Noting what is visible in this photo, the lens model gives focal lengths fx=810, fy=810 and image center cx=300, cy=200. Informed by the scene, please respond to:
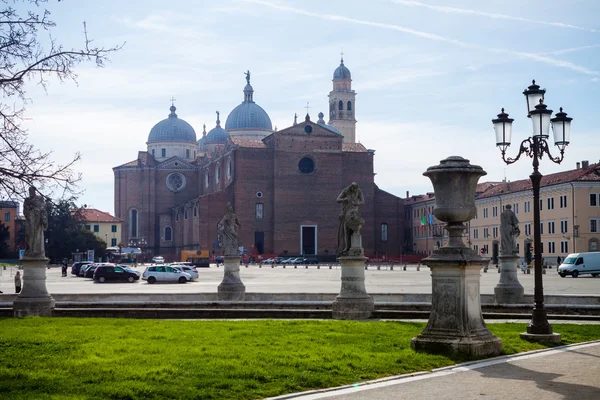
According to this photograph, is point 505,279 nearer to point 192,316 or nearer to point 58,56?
point 192,316

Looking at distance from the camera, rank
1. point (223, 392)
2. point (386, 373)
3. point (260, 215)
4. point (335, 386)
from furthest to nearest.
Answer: point (260, 215)
point (386, 373)
point (335, 386)
point (223, 392)

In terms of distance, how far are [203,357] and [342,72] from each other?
110 meters

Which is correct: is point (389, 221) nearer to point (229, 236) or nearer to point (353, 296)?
point (229, 236)

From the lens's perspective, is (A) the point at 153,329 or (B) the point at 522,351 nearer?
(B) the point at 522,351

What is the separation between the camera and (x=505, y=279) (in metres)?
20.9

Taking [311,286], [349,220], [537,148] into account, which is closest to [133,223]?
[311,286]

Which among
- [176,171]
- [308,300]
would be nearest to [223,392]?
[308,300]

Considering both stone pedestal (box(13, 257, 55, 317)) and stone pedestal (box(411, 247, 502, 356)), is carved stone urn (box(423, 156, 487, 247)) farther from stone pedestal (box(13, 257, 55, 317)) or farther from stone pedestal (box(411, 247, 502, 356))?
stone pedestal (box(13, 257, 55, 317))

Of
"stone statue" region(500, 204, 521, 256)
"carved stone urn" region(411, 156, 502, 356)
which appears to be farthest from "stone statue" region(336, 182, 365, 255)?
"carved stone urn" region(411, 156, 502, 356)

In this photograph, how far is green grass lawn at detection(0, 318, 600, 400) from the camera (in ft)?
27.9

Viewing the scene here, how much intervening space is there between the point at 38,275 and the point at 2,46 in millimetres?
9557

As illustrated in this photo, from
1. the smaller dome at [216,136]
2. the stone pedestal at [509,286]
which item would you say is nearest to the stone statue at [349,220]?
the stone pedestal at [509,286]

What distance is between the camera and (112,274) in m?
44.8

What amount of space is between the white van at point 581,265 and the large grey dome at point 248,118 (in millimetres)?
64978
